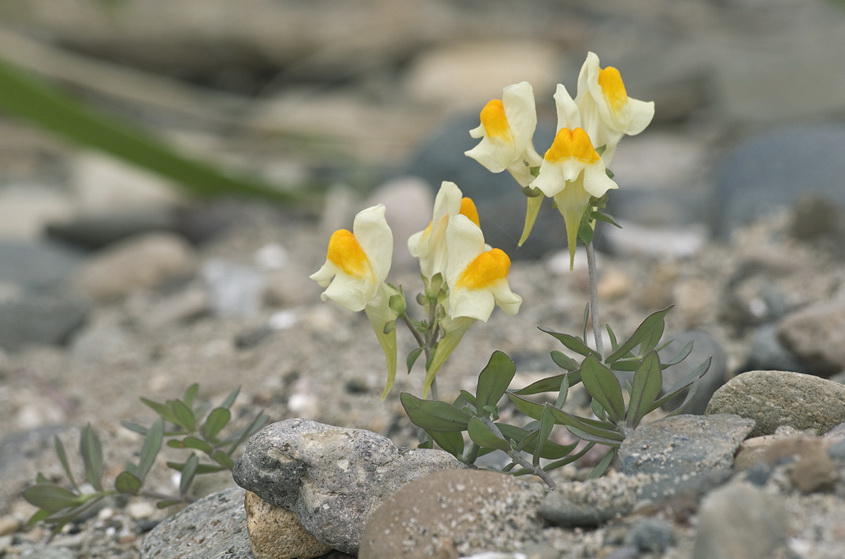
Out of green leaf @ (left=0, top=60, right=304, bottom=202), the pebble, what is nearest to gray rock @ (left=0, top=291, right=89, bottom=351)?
the pebble

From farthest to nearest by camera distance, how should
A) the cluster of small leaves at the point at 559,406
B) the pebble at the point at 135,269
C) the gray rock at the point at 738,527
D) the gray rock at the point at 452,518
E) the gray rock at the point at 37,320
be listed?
the pebble at the point at 135,269
the gray rock at the point at 37,320
the cluster of small leaves at the point at 559,406
the gray rock at the point at 452,518
the gray rock at the point at 738,527

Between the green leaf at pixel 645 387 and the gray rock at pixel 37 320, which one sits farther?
the gray rock at pixel 37 320

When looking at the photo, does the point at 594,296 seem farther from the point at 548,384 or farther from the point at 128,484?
the point at 128,484

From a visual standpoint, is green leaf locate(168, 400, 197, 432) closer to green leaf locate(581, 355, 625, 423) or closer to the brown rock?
the brown rock

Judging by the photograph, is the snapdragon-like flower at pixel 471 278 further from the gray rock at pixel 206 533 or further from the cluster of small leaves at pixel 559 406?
the gray rock at pixel 206 533

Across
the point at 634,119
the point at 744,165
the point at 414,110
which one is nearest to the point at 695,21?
the point at 414,110

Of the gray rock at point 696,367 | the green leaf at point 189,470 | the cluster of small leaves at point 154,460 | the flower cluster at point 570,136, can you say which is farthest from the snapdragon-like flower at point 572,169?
the green leaf at point 189,470
